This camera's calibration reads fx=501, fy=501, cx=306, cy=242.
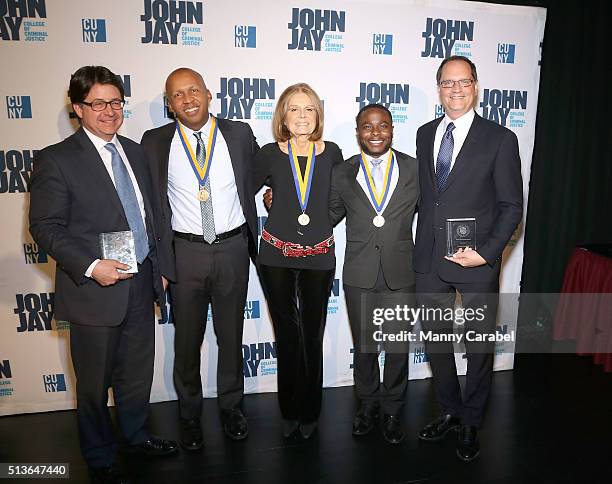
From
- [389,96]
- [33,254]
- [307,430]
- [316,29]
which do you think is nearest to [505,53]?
[389,96]

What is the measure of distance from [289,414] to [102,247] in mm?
1468

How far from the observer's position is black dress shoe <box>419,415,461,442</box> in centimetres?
293

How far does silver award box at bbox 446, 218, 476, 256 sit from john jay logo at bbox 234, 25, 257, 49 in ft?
5.67

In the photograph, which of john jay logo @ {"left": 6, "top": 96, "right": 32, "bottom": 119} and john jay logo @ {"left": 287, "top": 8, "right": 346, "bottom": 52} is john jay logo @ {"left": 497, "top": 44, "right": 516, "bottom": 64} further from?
john jay logo @ {"left": 6, "top": 96, "right": 32, "bottom": 119}

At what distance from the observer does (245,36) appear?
10.6ft

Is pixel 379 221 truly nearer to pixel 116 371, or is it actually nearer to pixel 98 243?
pixel 98 243

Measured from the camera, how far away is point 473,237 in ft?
8.56

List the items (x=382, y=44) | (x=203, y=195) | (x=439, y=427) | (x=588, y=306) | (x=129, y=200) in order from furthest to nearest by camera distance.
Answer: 1. (x=588, y=306)
2. (x=382, y=44)
3. (x=439, y=427)
4. (x=203, y=195)
5. (x=129, y=200)

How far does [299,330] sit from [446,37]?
2.26 metres

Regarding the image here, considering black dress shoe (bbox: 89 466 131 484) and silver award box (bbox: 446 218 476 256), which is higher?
silver award box (bbox: 446 218 476 256)

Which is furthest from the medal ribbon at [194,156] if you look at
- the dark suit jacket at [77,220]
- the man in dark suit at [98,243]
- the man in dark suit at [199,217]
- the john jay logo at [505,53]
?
the john jay logo at [505,53]

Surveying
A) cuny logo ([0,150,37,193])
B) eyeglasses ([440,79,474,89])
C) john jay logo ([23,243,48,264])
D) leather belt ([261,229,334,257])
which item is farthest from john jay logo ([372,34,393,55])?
john jay logo ([23,243,48,264])

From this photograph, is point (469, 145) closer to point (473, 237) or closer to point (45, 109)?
point (473, 237)

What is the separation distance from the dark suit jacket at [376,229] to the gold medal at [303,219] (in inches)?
7.4
